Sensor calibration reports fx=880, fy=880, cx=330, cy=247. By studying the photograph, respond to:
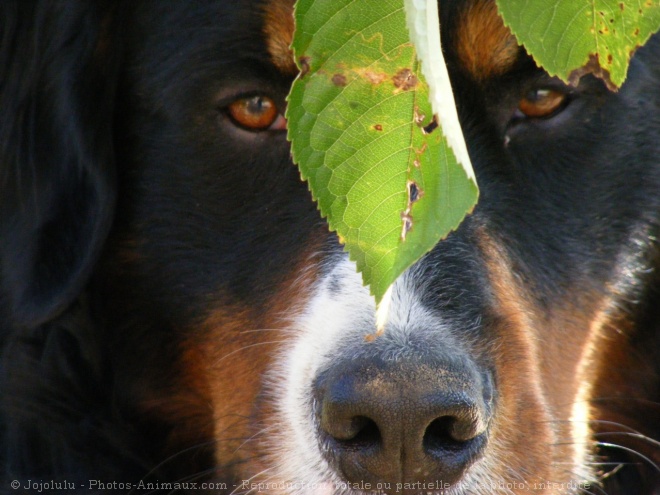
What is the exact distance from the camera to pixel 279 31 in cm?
220

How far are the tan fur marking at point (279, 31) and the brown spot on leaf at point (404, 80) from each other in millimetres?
1400

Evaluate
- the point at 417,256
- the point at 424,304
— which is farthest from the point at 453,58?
the point at 417,256

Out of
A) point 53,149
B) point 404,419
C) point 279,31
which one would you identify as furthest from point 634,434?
point 53,149

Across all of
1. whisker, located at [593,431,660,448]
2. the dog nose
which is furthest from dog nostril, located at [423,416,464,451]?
whisker, located at [593,431,660,448]

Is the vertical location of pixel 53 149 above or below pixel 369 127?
below

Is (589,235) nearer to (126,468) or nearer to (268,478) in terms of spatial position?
(268,478)

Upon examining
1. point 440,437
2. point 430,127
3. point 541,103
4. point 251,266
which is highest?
point 430,127

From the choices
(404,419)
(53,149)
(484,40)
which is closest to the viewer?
(404,419)

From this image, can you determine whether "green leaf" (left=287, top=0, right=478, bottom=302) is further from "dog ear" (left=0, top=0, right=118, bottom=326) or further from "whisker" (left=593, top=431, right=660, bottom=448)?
"whisker" (left=593, top=431, right=660, bottom=448)

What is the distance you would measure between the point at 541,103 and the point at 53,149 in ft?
4.44

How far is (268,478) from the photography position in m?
2.17

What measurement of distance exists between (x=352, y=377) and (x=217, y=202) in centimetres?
84

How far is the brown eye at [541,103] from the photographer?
2.30 m

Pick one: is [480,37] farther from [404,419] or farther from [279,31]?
[404,419]
